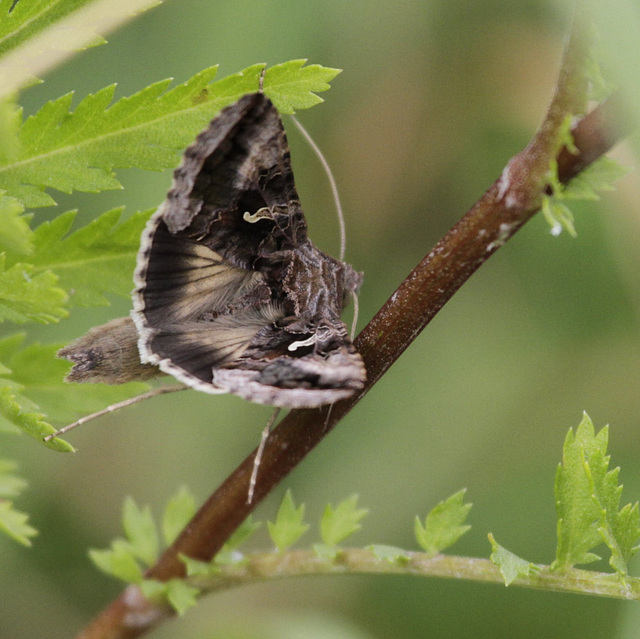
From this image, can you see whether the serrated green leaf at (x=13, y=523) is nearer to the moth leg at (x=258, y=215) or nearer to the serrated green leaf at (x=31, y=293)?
the serrated green leaf at (x=31, y=293)

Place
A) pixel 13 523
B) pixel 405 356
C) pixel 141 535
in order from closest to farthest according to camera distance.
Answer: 1. pixel 13 523
2. pixel 141 535
3. pixel 405 356

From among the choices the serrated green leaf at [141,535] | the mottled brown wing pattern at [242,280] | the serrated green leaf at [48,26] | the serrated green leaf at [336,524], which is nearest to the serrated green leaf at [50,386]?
the mottled brown wing pattern at [242,280]

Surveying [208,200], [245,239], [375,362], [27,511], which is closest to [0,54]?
[208,200]

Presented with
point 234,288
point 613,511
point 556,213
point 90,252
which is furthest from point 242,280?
point 613,511

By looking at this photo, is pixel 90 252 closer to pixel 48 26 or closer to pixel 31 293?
pixel 31 293

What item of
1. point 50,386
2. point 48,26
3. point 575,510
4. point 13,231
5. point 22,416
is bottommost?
point 575,510

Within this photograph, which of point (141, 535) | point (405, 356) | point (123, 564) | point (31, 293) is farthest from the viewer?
point (405, 356)
